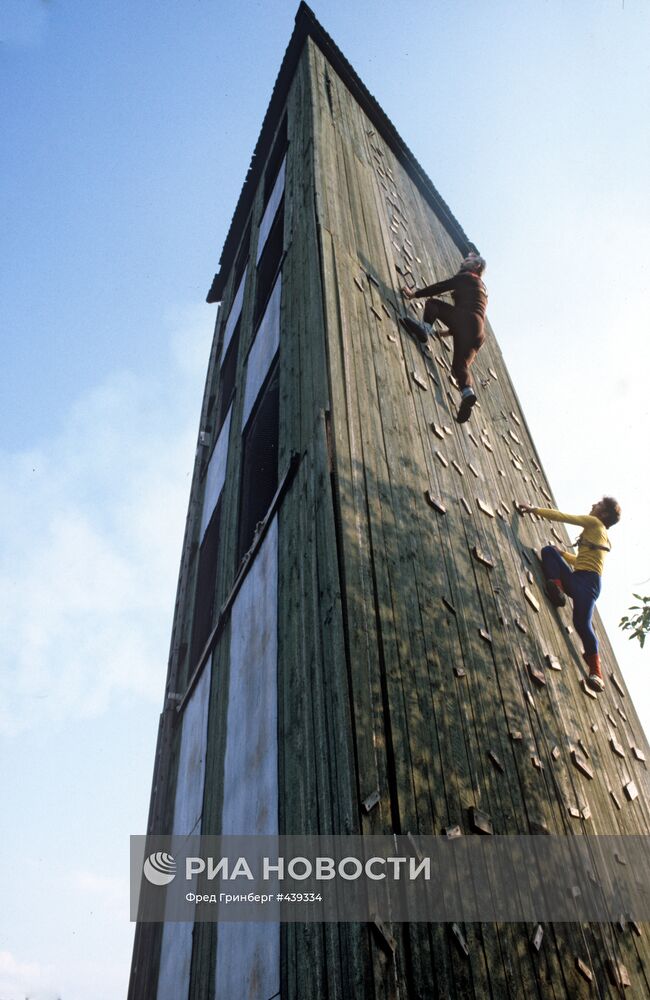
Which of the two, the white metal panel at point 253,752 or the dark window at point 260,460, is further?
the dark window at point 260,460

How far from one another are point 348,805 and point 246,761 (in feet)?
4.81

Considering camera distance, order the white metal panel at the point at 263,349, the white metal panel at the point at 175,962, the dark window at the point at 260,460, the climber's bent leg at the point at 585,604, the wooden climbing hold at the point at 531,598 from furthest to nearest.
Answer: the white metal panel at the point at 263,349 < the dark window at the point at 260,460 < the climber's bent leg at the point at 585,604 < the wooden climbing hold at the point at 531,598 < the white metal panel at the point at 175,962

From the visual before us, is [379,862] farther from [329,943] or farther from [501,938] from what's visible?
[501,938]

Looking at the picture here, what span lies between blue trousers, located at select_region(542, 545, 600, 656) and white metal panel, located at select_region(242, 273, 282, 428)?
354 cm

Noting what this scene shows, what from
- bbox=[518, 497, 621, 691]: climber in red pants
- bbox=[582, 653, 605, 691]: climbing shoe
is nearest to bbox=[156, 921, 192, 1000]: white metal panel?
bbox=[582, 653, 605, 691]: climbing shoe

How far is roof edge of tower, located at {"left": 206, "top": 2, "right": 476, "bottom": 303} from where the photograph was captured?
1109cm

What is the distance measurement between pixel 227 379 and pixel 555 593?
6393 millimetres

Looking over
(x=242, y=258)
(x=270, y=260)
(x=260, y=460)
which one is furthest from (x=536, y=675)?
(x=242, y=258)

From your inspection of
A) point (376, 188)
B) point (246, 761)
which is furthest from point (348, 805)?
point (376, 188)

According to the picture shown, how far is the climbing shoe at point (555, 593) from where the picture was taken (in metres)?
6.05

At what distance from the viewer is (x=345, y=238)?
698 cm

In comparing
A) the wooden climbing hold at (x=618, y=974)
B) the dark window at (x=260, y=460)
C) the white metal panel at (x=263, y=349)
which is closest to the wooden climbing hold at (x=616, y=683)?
the wooden climbing hold at (x=618, y=974)

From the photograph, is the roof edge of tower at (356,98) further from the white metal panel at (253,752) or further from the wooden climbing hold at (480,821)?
the wooden climbing hold at (480,821)

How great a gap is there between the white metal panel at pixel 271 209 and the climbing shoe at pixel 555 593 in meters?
6.70
